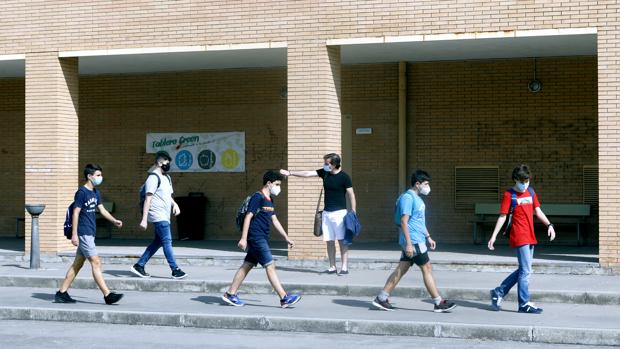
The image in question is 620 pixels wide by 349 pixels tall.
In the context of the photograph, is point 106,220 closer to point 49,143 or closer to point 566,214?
point 49,143

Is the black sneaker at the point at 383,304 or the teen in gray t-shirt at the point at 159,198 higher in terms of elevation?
the teen in gray t-shirt at the point at 159,198

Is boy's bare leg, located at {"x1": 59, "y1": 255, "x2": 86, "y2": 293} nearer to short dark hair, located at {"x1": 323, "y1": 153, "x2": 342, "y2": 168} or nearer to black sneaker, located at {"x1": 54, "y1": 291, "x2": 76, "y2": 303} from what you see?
black sneaker, located at {"x1": 54, "y1": 291, "x2": 76, "y2": 303}

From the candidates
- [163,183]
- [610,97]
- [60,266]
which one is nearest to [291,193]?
[163,183]

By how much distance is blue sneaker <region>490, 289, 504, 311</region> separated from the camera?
41.3 feet

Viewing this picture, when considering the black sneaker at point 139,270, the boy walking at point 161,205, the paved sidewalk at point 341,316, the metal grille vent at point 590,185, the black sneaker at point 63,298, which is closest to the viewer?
the paved sidewalk at point 341,316

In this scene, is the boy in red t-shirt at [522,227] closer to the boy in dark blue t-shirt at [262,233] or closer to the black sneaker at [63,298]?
the boy in dark blue t-shirt at [262,233]

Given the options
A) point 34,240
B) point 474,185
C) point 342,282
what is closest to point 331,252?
point 342,282

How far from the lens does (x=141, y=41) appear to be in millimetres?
18391

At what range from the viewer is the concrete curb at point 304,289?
1341 cm

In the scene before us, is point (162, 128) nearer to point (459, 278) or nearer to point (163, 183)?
point (163, 183)

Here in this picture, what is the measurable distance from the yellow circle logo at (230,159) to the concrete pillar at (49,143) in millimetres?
4044

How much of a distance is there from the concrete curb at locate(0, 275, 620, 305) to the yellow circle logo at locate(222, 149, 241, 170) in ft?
23.7

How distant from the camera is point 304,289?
47.5 feet

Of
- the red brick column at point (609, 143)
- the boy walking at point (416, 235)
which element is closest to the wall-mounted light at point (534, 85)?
the red brick column at point (609, 143)
